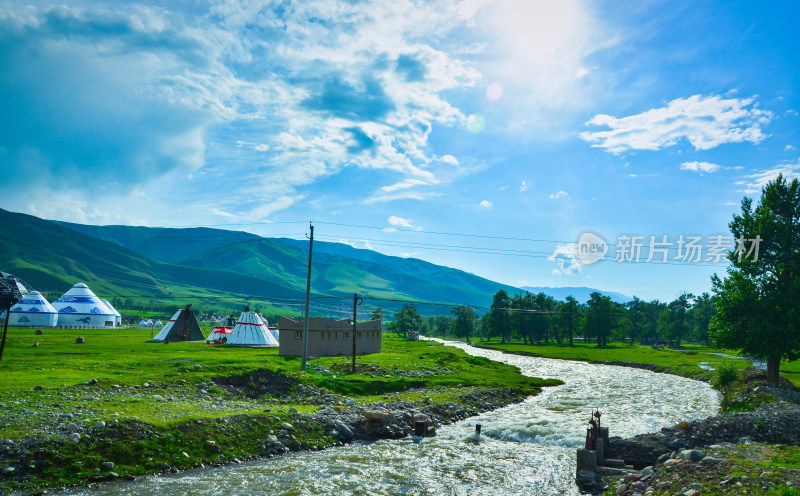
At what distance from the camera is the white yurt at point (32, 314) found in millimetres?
133375

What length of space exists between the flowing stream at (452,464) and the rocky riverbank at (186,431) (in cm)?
107

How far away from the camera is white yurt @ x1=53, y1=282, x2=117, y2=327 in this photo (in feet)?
468

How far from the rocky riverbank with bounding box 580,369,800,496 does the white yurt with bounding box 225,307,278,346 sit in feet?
219

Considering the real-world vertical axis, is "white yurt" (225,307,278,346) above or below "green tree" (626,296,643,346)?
below

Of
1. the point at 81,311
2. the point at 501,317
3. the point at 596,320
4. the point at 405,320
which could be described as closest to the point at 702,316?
the point at 596,320

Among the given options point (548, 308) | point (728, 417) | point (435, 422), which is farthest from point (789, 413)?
point (548, 308)

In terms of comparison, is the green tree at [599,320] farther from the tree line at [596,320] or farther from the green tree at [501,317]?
the green tree at [501,317]

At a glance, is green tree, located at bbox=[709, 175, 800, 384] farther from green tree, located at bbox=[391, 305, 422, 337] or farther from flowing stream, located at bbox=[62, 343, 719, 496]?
green tree, located at bbox=[391, 305, 422, 337]

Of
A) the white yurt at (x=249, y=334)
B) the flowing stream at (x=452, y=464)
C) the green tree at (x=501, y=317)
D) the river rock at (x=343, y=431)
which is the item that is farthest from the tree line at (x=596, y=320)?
the river rock at (x=343, y=431)

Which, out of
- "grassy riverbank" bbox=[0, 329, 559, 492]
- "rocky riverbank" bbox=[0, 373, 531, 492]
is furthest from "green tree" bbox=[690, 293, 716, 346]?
"rocky riverbank" bbox=[0, 373, 531, 492]

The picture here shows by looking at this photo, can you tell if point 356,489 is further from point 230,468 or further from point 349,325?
point 349,325

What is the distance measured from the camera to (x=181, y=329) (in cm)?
9119

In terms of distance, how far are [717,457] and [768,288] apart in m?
31.6

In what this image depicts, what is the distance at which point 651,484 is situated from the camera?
1956 centimetres
